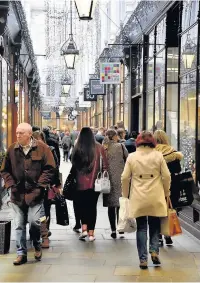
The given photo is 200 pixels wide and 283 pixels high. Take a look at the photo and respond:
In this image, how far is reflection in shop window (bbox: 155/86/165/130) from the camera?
46.4ft

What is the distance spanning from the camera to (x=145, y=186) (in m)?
6.39

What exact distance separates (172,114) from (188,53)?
7.15 ft

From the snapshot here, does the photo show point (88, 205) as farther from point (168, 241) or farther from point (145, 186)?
point (145, 186)

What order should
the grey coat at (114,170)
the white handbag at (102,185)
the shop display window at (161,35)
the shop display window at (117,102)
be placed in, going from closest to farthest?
the white handbag at (102,185) → the grey coat at (114,170) → the shop display window at (161,35) → the shop display window at (117,102)

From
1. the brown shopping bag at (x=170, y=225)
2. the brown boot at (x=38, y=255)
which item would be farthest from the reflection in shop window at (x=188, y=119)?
the brown boot at (x=38, y=255)

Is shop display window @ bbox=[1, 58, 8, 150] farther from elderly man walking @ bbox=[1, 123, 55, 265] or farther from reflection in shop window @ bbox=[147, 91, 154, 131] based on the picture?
elderly man walking @ bbox=[1, 123, 55, 265]

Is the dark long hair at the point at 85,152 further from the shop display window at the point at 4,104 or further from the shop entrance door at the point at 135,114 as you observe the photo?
the shop entrance door at the point at 135,114

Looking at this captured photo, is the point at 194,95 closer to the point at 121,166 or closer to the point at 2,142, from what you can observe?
the point at 121,166

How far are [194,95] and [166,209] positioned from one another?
4.76 meters

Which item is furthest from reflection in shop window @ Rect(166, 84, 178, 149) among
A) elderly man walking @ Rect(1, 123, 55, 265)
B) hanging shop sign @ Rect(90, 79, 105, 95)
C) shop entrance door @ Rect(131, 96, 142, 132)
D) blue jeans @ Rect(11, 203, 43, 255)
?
hanging shop sign @ Rect(90, 79, 105, 95)

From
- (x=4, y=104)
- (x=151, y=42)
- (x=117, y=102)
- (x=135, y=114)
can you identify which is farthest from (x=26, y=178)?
(x=117, y=102)

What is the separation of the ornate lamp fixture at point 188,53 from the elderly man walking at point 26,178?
516cm

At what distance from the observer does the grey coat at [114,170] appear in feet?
27.7

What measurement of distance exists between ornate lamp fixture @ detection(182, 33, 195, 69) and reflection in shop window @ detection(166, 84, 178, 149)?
1.49 m
